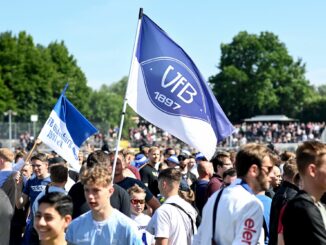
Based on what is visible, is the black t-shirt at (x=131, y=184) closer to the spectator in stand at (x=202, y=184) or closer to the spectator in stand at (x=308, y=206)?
the spectator in stand at (x=202, y=184)

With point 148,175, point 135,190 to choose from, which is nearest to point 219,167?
point 135,190

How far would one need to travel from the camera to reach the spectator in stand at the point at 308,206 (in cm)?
496

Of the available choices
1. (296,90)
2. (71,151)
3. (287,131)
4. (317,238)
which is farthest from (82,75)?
(317,238)

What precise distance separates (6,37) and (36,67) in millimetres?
5069

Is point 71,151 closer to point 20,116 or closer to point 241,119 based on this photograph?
point 20,116

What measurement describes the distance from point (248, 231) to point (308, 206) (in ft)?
1.63

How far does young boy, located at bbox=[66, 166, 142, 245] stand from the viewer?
572cm

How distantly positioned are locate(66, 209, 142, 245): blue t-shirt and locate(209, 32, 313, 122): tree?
321 feet

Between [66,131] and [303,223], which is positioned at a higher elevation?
[66,131]

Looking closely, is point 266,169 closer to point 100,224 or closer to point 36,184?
point 100,224

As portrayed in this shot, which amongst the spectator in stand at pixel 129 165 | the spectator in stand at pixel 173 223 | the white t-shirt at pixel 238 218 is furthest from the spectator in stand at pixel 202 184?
the white t-shirt at pixel 238 218

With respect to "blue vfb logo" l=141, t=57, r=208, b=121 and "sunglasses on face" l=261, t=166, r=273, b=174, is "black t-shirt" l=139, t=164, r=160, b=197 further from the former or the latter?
"sunglasses on face" l=261, t=166, r=273, b=174

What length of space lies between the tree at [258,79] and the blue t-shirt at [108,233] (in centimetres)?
9782

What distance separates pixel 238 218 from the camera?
17.5 feet
